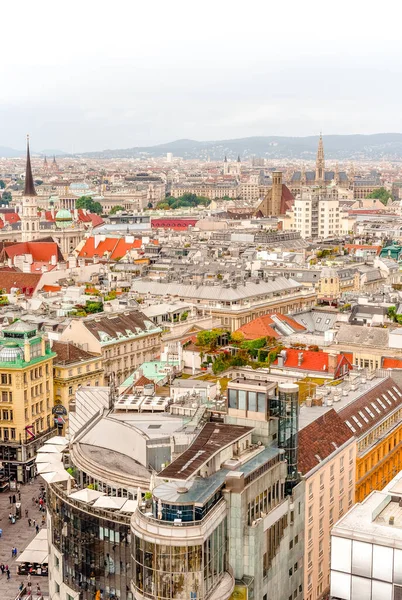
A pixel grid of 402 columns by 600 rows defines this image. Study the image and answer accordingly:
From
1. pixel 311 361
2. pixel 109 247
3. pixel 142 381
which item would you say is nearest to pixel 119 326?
pixel 142 381

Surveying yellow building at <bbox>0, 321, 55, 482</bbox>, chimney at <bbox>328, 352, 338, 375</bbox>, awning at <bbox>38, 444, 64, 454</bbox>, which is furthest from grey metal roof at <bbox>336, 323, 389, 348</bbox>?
awning at <bbox>38, 444, 64, 454</bbox>

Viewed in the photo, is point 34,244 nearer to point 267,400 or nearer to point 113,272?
point 113,272

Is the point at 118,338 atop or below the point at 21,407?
atop

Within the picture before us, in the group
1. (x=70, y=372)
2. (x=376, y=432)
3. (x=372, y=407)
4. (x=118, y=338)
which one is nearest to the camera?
(x=376, y=432)

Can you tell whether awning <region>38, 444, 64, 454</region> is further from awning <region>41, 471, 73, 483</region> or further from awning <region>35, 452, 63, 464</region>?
awning <region>41, 471, 73, 483</region>

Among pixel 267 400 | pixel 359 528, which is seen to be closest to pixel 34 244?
pixel 267 400

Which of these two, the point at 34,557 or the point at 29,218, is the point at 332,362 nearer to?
the point at 34,557

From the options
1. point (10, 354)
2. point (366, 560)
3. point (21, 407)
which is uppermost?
point (366, 560)

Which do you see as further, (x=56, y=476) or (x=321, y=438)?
(x=321, y=438)
